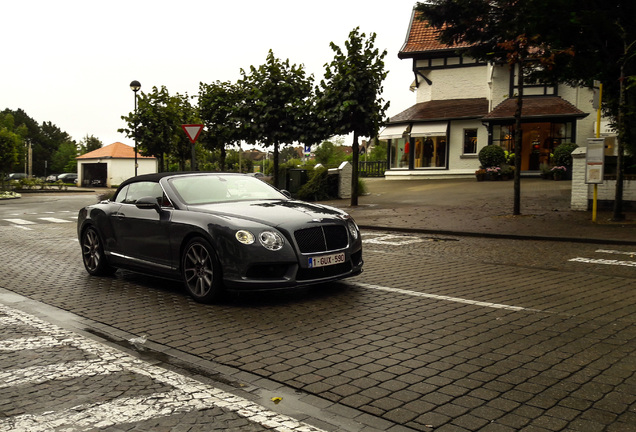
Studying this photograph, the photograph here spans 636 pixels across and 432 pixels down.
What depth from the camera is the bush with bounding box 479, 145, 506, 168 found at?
31375mm

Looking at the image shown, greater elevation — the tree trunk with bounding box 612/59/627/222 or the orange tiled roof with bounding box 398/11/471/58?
the orange tiled roof with bounding box 398/11/471/58

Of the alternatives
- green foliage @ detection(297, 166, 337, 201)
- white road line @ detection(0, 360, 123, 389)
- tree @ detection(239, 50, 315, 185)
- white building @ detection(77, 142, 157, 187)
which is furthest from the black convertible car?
white building @ detection(77, 142, 157, 187)

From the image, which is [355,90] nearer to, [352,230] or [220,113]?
[220,113]

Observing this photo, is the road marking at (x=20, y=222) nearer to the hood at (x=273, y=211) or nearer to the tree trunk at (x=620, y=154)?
the hood at (x=273, y=211)

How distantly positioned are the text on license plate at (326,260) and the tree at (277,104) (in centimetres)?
1699

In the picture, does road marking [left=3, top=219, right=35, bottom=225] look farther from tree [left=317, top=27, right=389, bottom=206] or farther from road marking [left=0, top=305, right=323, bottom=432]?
road marking [left=0, top=305, right=323, bottom=432]

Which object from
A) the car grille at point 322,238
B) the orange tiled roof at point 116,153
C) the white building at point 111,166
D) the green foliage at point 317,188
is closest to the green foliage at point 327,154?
the white building at point 111,166

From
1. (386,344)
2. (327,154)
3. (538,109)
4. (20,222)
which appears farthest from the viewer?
(327,154)

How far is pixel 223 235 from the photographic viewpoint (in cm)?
657

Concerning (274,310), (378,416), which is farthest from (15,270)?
(378,416)

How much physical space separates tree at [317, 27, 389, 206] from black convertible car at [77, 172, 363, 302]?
44.8 feet

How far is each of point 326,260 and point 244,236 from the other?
3.15 ft

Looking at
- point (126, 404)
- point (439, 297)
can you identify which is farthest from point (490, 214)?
point (126, 404)

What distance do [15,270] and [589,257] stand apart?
9489mm
